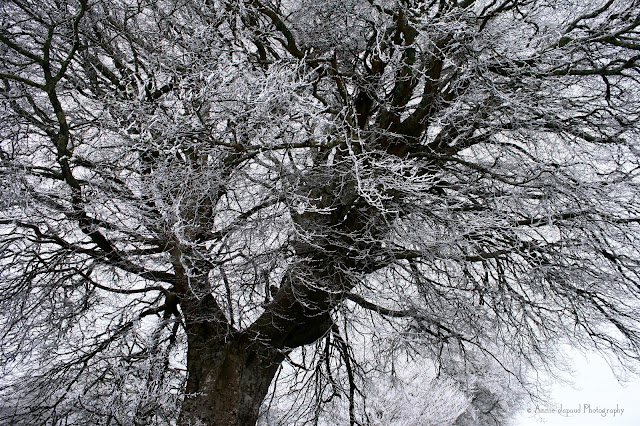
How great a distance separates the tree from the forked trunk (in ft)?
0.06

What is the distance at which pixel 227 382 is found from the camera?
4.74m

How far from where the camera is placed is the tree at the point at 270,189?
3951 millimetres

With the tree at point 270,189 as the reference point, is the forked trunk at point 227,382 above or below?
below

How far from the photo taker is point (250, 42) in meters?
5.54

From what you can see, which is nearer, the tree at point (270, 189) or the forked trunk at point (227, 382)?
the tree at point (270, 189)

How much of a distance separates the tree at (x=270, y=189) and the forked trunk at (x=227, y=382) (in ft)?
0.06

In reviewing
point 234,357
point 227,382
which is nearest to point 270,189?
point 234,357

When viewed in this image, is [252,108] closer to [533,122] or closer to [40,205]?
[40,205]

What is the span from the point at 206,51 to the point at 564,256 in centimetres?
356

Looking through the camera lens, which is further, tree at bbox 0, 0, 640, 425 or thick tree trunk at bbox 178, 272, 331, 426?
thick tree trunk at bbox 178, 272, 331, 426

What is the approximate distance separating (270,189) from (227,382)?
197cm

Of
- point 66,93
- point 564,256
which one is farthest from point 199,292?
point 564,256

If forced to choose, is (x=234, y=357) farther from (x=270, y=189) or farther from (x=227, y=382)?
(x=270, y=189)

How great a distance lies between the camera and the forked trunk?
4.53 meters
